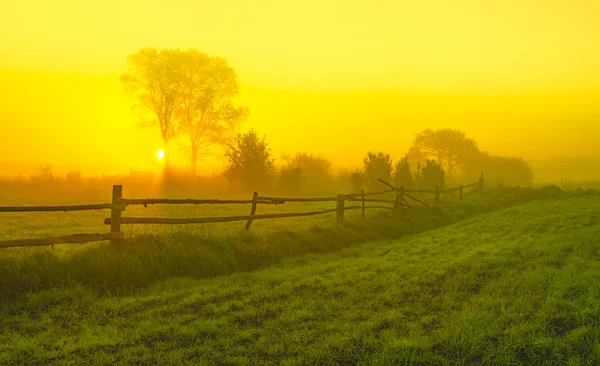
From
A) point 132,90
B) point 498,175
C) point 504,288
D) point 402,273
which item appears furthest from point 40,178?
point 498,175

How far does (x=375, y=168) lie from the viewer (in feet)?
131

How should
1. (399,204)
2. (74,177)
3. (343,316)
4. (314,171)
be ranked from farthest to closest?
1. (314,171)
2. (74,177)
3. (399,204)
4. (343,316)

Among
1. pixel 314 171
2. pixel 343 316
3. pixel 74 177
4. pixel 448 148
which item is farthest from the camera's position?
pixel 448 148

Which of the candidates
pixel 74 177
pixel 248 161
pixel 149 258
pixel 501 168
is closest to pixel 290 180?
pixel 248 161

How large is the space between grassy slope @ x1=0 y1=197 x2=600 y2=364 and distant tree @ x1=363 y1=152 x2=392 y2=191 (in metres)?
29.1

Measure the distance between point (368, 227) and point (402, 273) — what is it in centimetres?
630

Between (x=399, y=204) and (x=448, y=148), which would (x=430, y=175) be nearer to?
(x=399, y=204)

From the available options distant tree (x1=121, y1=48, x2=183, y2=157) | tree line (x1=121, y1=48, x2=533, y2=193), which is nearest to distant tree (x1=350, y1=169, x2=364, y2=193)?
tree line (x1=121, y1=48, x2=533, y2=193)

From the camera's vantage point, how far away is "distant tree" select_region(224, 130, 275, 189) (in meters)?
39.2

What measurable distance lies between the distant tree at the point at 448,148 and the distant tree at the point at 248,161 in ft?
113

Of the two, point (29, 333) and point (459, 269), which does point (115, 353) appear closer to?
point (29, 333)

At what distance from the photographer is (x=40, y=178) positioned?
1240 inches

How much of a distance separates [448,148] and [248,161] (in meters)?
37.7

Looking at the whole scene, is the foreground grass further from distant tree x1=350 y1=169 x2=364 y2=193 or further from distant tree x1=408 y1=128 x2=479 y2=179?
distant tree x1=408 y1=128 x2=479 y2=179
